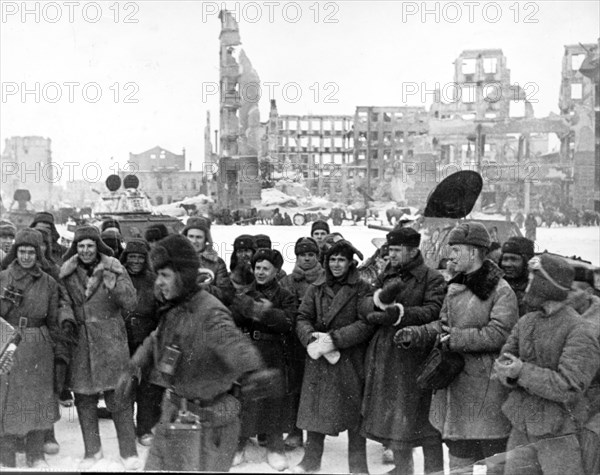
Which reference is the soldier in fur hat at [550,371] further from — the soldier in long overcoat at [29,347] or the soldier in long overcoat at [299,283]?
the soldier in long overcoat at [29,347]

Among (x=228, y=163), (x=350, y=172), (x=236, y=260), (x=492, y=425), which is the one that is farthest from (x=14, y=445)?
(x=350, y=172)

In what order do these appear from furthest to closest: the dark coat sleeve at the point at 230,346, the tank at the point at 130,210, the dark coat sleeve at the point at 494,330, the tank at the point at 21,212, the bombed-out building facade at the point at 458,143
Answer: the tank at the point at 130,210
the bombed-out building facade at the point at 458,143
the tank at the point at 21,212
the dark coat sleeve at the point at 494,330
the dark coat sleeve at the point at 230,346

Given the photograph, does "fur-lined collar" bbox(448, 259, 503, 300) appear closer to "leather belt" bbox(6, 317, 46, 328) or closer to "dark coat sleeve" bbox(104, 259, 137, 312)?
→ "dark coat sleeve" bbox(104, 259, 137, 312)

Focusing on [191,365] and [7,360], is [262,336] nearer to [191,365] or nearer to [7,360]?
[191,365]

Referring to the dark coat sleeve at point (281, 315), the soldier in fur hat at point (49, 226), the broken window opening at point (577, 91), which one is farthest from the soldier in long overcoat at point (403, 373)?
the broken window opening at point (577, 91)

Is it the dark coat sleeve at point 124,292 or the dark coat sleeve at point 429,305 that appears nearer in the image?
the dark coat sleeve at point 429,305

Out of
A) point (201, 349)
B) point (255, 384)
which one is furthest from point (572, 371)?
point (201, 349)

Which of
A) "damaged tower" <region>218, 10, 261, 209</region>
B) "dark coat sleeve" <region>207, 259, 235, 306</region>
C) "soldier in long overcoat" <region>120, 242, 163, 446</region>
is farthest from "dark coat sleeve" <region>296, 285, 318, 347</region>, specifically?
"damaged tower" <region>218, 10, 261, 209</region>

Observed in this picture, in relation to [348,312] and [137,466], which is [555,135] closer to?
[348,312]
